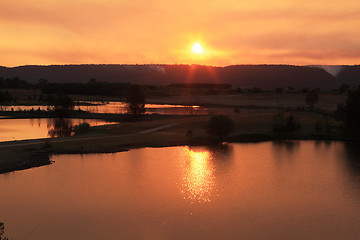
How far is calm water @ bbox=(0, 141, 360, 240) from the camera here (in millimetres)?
26812

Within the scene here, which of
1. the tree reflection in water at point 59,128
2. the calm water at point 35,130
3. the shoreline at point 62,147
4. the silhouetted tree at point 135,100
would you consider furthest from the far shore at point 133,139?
the silhouetted tree at point 135,100

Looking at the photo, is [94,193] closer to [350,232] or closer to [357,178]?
[350,232]

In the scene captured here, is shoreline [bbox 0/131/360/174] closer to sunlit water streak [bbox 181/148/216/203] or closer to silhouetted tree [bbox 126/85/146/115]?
sunlit water streak [bbox 181/148/216/203]

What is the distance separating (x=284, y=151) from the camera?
5681 cm

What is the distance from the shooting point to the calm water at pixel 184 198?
26.8m

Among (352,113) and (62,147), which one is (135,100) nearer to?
(62,147)

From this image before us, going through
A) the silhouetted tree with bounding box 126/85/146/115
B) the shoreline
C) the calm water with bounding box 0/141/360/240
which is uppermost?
the silhouetted tree with bounding box 126/85/146/115

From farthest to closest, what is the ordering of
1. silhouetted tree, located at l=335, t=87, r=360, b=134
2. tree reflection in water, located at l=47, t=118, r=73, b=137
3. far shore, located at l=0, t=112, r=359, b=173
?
tree reflection in water, located at l=47, t=118, r=73, b=137, silhouetted tree, located at l=335, t=87, r=360, b=134, far shore, located at l=0, t=112, r=359, b=173

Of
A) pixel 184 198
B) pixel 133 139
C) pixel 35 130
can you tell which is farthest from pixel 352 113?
pixel 35 130

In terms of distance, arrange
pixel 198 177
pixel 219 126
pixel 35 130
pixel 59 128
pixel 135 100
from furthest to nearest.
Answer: pixel 135 100
pixel 59 128
pixel 35 130
pixel 219 126
pixel 198 177

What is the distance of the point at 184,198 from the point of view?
110ft

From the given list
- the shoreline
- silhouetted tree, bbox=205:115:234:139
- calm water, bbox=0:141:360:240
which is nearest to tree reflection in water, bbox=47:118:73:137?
the shoreline

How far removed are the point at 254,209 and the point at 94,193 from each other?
1456 cm

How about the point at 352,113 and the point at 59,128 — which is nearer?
the point at 352,113
